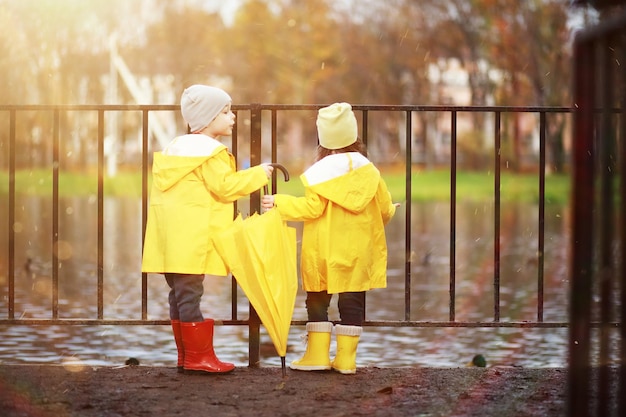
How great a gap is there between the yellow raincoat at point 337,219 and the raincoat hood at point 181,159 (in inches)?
14.5

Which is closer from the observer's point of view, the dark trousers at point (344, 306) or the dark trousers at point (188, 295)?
the dark trousers at point (188, 295)

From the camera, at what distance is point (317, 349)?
569cm

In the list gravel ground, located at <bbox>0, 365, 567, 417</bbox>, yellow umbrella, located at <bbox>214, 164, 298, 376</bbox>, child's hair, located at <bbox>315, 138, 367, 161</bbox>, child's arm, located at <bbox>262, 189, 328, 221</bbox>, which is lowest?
gravel ground, located at <bbox>0, 365, 567, 417</bbox>

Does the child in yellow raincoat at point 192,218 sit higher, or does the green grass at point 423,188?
the green grass at point 423,188

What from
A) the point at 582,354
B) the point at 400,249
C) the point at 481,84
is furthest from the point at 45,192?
the point at 582,354

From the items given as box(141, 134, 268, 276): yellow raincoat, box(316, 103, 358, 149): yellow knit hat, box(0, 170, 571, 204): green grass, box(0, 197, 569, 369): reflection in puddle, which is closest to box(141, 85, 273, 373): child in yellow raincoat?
box(141, 134, 268, 276): yellow raincoat

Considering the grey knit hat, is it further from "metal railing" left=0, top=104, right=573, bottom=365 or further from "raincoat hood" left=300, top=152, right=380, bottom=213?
"raincoat hood" left=300, top=152, right=380, bottom=213

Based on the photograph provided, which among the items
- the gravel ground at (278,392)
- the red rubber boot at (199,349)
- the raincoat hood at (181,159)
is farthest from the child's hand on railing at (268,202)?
the gravel ground at (278,392)

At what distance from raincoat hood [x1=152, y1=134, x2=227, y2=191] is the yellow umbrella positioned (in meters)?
0.32

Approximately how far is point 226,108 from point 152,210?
593 mm

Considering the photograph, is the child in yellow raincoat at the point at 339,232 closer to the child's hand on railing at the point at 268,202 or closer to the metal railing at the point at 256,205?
the child's hand on railing at the point at 268,202

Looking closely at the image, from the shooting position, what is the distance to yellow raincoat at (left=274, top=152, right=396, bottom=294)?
5.55 meters

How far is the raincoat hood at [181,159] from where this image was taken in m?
5.49

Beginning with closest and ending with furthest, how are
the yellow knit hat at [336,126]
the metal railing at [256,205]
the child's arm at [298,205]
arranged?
the child's arm at [298,205]
the yellow knit hat at [336,126]
the metal railing at [256,205]
